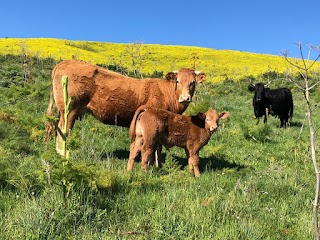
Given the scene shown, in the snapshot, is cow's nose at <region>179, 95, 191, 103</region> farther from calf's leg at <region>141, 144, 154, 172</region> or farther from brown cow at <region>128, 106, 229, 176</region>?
calf's leg at <region>141, 144, 154, 172</region>

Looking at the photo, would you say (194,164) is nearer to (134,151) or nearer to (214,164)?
(214,164)

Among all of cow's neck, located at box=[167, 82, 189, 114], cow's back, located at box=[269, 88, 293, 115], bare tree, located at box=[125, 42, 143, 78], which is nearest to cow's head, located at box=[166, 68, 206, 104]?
cow's neck, located at box=[167, 82, 189, 114]

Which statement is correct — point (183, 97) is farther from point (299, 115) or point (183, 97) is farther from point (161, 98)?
point (299, 115)

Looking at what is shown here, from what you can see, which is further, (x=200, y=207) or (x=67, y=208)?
(x=200, y=207)

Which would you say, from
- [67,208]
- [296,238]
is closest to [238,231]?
[296,238]

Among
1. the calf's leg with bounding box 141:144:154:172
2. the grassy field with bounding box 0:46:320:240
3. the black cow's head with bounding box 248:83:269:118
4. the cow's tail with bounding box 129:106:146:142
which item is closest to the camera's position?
the grassy field with bounding box 0:46:320:240

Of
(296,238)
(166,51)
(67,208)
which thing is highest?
(166,51)

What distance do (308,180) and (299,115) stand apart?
573 inches

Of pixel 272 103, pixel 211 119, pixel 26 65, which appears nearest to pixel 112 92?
pixel 211 119

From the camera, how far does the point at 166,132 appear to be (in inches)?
277

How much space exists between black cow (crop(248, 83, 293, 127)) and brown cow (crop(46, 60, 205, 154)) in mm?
9075

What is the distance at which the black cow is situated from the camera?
54.4ft

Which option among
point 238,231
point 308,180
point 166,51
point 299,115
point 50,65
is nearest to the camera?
point 238,231

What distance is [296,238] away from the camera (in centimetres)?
407
